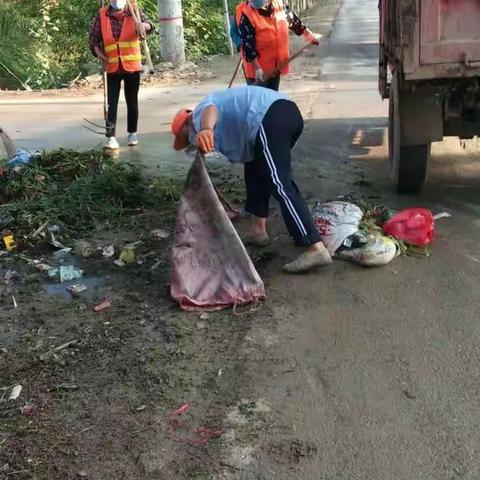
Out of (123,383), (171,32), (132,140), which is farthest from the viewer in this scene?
(171,32)

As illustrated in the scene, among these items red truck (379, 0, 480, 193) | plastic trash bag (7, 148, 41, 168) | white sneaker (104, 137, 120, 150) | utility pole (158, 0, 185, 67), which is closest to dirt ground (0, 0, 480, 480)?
red truck (379, 0, 480, 193)

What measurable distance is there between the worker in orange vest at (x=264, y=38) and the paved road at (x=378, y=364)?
1.75m

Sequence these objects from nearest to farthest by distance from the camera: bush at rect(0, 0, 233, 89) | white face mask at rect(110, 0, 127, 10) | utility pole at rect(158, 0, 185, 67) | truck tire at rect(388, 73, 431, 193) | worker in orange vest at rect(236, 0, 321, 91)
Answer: truck tire at rect(388, 73, 431, 193), worker in orange vest at rect(236, 0, 321, 91), white face mask at rect(110, 0, 127, 10), utility pole at rect(158, 0, 185, 67), bush at rect(0, 0, 233, 89)

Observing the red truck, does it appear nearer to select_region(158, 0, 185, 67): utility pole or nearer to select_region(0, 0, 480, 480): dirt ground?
select_region(0, 0, 480, 480): dirt ground

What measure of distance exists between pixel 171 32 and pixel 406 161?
10.7m

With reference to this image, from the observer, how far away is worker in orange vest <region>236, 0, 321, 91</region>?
6.86 metres

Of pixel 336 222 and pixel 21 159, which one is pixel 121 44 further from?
pixel 336 222

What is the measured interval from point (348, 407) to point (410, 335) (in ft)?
2.50

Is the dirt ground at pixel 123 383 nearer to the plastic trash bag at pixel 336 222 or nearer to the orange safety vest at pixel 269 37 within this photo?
the plastic trash bag at pixel 336 222

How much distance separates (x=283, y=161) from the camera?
168 inches

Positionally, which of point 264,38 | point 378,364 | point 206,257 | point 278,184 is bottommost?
point 378,364

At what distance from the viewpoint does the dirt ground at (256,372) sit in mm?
2773

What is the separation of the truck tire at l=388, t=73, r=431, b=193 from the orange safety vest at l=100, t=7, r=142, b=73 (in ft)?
9.65

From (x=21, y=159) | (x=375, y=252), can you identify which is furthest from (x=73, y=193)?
(x=375, y=252)
